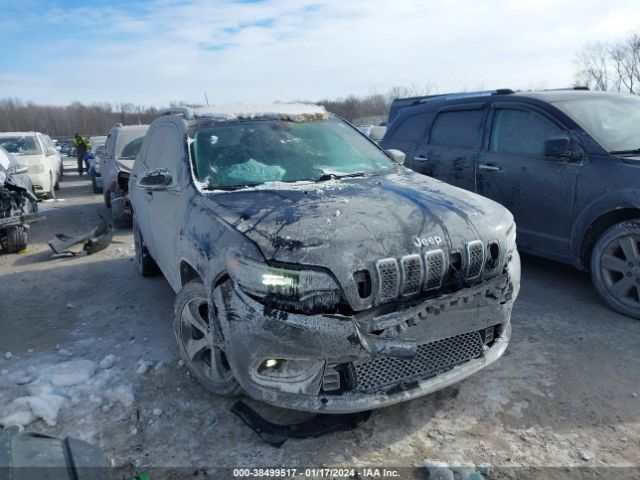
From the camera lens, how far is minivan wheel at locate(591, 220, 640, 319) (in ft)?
13.7

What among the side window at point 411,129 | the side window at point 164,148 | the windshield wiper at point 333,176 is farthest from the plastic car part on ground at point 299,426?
the side window at point 411,129

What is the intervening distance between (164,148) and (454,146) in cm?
339

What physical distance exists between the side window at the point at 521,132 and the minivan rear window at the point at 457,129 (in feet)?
0.81

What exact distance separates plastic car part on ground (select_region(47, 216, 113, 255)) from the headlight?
5597 millimetres

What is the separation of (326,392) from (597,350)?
7.65 feet

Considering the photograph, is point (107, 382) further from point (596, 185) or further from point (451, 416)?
point (596, 185)

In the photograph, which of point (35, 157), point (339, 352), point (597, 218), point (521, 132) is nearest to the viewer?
point (339, 352)

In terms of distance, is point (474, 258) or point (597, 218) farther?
point (597, 218)

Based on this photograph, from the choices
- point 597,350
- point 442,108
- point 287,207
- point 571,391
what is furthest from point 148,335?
point 442,108

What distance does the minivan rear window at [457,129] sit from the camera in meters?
5.79

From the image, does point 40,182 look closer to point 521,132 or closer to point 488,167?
point 488,167

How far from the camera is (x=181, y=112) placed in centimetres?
446

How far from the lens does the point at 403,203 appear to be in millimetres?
3141

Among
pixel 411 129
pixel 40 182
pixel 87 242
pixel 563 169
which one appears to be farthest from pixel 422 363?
pixel 40 182
